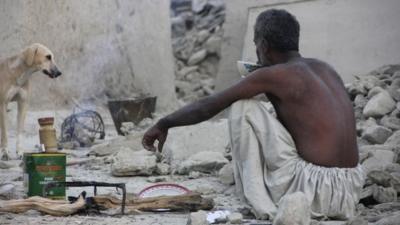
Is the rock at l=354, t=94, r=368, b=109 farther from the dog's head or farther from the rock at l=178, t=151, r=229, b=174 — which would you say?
the dog's head

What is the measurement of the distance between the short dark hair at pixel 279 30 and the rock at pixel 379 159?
1.25 meters

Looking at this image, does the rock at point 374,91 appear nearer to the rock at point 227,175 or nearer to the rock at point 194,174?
the rock at point 194,174

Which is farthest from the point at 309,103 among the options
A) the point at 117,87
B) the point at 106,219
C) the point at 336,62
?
the point at 117,87

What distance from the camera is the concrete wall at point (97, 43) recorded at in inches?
386

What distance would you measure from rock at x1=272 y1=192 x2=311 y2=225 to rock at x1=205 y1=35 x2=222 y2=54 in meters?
11.3

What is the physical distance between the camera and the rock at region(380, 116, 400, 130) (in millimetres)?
7020

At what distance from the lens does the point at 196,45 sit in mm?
16047

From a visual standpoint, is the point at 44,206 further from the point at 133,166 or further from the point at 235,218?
the point at 133,166

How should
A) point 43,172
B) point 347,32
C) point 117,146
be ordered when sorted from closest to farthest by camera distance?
point 43,172 < point 117,146 < point 347,32

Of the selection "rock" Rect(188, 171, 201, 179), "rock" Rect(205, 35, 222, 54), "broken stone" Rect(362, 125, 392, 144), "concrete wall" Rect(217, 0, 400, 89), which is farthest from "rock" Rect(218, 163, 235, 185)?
"rock" Rect(205, 35, 222, 54)

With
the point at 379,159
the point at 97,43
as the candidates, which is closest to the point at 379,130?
the point at 379,159

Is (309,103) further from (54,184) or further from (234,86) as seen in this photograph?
(54,184)

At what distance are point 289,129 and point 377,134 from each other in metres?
2.46

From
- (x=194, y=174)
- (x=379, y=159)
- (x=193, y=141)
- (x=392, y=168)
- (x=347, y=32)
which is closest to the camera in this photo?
(x=392, y=168)
